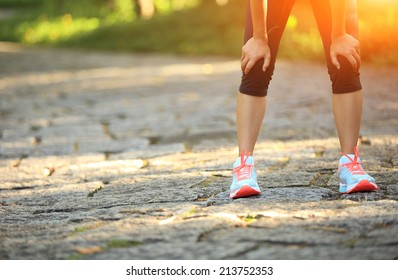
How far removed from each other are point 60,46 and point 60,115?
37.0ft

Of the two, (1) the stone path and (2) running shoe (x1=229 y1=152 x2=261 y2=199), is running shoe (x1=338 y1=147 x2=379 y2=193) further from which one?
(2) running shoe (x1=229 y1=152 x2=261 y2=199)

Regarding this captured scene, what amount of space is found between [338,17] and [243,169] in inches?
29.7

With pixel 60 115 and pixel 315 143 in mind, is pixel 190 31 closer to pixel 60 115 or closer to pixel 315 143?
pixel 60 115

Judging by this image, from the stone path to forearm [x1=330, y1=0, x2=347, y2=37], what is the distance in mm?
693

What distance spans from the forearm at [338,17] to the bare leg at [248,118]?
0.43 m

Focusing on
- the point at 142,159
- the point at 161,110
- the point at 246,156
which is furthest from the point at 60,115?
the point at 246,156

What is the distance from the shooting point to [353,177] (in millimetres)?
3080

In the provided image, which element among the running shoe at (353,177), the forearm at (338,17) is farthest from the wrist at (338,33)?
the running shoe at (353,177)

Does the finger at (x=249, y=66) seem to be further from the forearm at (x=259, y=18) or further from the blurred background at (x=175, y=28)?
the blurred background at (x=175, y=28)

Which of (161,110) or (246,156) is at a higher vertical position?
(161,110)

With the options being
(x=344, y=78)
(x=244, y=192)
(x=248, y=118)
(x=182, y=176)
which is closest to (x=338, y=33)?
(x=344, y=78)

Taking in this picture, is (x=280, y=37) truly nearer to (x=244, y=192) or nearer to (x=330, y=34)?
(x=330, y=34)
